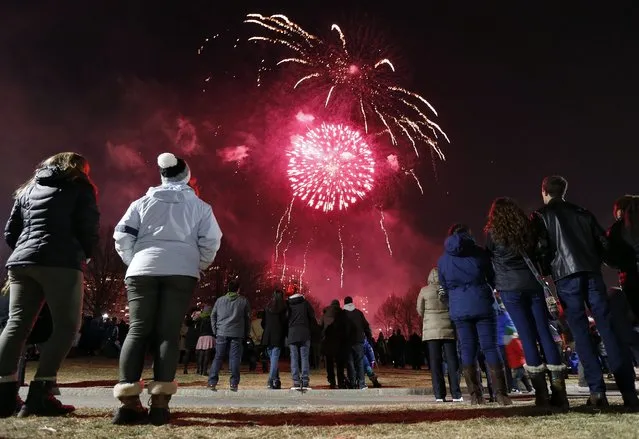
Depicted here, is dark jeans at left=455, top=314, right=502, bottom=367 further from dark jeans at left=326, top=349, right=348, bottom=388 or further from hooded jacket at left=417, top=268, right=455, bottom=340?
dark jeans at left=326, top=349, right=348, bottom=388

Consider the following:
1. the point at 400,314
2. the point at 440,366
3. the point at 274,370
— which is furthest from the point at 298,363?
the point at 400,314

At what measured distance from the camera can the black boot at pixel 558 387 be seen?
632 cm

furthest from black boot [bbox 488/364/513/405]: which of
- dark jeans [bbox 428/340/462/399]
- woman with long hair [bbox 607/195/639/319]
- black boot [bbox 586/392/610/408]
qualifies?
woman with long hair [bbox 607/195/639/319]

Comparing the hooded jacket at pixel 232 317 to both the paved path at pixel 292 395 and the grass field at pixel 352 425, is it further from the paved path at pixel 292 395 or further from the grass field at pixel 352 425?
the grass field at pixel 352 425

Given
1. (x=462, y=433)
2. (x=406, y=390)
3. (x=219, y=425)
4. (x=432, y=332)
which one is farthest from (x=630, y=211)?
(x=406, y=390)

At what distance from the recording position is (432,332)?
9078 mm

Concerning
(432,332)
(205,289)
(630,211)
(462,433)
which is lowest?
(462,433)

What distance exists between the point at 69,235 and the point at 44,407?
1.58m

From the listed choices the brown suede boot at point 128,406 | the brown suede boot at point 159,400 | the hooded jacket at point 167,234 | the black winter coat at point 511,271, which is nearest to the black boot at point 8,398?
the brown suede boot at point 128,406

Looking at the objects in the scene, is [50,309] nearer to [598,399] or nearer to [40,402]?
[40,402]

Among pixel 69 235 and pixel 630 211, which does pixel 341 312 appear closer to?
pixel 630 211

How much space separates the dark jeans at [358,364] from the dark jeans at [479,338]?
19.5 feet

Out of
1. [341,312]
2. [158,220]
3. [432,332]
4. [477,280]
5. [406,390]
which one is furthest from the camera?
[341,312]

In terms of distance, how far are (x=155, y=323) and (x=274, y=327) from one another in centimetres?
850
